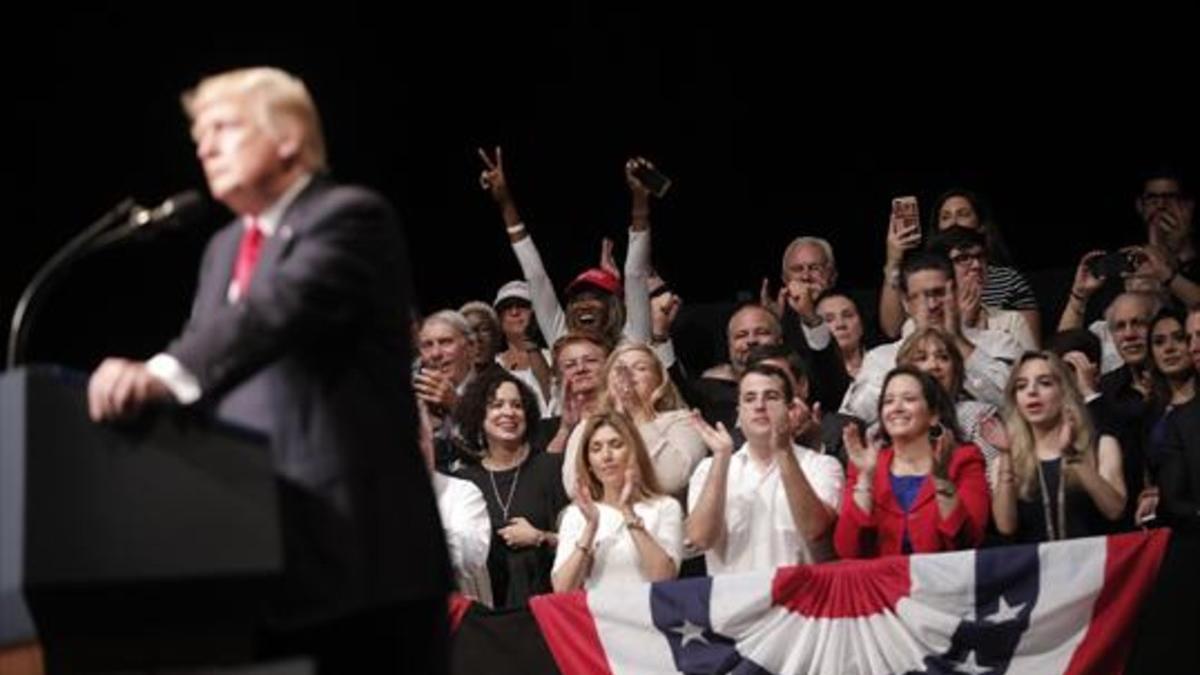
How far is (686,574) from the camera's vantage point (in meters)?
7.04

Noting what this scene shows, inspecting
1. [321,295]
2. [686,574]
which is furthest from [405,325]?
[686,574]

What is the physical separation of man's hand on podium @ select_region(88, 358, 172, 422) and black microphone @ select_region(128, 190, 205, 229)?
0.32 m

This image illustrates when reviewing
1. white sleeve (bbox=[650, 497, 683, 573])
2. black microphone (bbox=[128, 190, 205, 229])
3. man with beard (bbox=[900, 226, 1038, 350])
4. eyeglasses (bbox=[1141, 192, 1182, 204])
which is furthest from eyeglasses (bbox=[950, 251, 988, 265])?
black microphone (bbox=[128, 190, 205, 229])

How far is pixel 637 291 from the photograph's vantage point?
821cm

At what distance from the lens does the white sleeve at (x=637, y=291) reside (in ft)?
26.8

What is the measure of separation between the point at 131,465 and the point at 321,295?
354mm

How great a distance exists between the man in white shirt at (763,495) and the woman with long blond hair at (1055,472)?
51cm

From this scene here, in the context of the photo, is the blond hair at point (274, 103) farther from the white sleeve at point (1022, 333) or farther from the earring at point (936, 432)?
the white sleeve at point (1022, 333)

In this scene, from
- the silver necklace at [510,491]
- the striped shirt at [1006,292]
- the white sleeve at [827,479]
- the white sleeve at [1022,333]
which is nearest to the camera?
the white sleeve at [827,479]

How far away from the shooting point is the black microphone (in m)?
3.35

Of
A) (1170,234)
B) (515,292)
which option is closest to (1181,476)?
(1170,234)

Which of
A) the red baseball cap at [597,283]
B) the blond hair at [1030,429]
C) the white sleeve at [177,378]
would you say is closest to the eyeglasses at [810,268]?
the red baseball cap at [597,283]

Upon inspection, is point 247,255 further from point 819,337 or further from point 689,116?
point 689,116

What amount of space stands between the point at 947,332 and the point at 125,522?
176 inches
